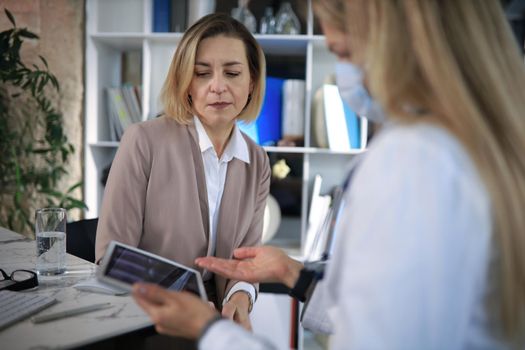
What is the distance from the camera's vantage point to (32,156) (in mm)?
2609

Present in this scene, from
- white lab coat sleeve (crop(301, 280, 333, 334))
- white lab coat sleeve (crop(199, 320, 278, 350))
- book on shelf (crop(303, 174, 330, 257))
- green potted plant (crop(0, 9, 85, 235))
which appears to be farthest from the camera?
book on shelf (crop(303, 174, 330, 257))

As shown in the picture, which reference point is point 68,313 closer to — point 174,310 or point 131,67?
point 174,310

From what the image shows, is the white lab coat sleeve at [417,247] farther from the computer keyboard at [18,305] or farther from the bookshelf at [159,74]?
the bookshelf at [159,74]

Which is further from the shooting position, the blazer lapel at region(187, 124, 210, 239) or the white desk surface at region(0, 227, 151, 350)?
the blazer lapel at region(187, 124, 210, 239)

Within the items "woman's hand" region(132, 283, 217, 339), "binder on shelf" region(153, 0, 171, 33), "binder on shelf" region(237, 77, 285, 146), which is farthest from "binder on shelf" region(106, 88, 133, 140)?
"woman's hand" region(132, 283, 217, 339)

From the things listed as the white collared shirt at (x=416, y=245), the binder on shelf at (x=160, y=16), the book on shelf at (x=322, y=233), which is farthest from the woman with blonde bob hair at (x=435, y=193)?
the binder on shelf at (x=160, y=16)

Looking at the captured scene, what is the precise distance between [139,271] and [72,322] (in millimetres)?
156

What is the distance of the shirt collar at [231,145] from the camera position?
62.9 inches

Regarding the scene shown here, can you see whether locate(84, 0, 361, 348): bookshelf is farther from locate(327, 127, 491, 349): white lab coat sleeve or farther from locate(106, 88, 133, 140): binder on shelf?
locate(327, 127, 491, 349): white lab coat sleeve

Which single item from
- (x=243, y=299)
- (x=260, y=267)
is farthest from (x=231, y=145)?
(x=260, y=267)

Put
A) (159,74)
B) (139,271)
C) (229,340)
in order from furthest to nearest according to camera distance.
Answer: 1. (159,74)
2. (139,271)
3. (229,340)

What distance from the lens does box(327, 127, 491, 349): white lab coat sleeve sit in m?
0.56

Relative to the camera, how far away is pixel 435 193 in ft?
1.84

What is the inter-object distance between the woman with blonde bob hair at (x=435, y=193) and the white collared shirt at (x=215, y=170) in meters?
0.86
